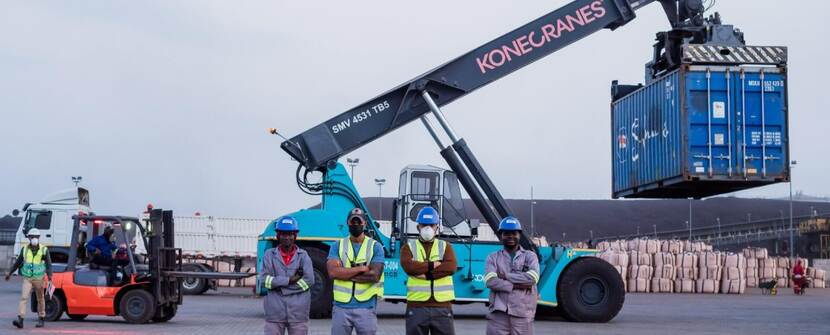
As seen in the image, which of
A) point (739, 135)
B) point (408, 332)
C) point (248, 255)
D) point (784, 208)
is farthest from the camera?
point (784, 208)

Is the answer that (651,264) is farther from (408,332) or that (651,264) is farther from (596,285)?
(408,332)

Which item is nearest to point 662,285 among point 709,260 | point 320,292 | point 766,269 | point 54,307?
point 709,260

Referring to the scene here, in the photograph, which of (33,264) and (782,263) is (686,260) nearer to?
(782,263)

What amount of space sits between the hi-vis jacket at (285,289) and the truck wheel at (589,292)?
37.7 ft

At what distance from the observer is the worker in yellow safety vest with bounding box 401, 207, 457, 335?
10398 millimetres

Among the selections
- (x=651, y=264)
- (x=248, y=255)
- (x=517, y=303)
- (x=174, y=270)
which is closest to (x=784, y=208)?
(x=651, y=264)

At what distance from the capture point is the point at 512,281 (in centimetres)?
1073

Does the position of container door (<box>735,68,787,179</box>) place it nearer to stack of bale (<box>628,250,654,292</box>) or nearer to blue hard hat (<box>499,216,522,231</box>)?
blue hard hat (<box>499,216,522,231</box>)

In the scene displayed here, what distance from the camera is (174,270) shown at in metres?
21.0

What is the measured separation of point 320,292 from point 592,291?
5.25 metres

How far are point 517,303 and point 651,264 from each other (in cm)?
3730

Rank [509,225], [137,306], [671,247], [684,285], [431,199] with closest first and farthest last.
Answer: [509,225] → [137,306] → [431,199] → [684,285] → [671,247]

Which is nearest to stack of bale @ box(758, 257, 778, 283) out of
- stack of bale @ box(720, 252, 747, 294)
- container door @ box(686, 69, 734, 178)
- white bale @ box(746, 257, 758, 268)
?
white bale @ box(746, 257, 758, 268)

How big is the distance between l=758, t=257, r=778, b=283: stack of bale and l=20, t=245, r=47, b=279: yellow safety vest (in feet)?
129
